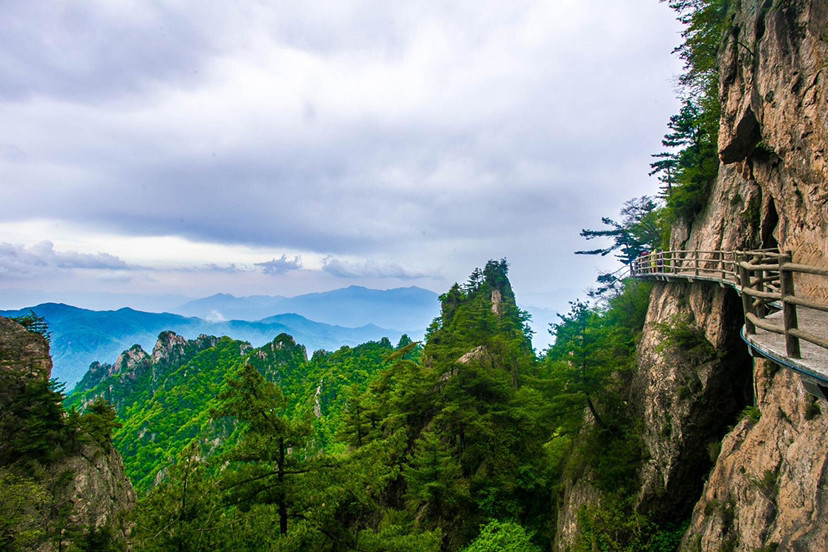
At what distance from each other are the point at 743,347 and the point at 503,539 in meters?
12.3

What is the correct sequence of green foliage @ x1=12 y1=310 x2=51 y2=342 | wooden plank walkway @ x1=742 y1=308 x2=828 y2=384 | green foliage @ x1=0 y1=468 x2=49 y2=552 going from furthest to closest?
1. green foliage @ x1=12 y1=310 x2=51 y2=342
2. green foliage @ x1=0 y1=468 x2=49 y2=552
3. wooden plank walkway @ x1=742 y1=308 x2=828 y2=384

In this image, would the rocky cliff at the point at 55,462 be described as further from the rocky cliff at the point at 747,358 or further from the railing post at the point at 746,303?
the railing post at the point at 746,303

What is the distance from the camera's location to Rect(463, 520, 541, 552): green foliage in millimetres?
15031

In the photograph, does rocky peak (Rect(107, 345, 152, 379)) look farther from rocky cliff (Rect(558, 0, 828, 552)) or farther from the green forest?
rocky cliff (Rect(558, 0, 828, 552))

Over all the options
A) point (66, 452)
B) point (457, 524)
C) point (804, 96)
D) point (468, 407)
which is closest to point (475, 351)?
point (468, 407)

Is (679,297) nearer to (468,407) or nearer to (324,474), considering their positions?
(468,407)

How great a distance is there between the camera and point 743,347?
12.5 metres

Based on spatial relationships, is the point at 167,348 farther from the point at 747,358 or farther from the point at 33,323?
the point at 747,358

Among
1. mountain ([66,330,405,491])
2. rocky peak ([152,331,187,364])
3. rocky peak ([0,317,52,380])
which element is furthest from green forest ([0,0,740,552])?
rocky peak ([152,331,187,364])

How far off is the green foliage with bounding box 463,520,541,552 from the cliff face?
17.9 ft

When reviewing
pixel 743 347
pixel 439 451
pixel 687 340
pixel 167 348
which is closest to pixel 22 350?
pixel 439 451

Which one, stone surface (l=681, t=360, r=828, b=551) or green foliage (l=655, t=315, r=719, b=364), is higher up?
green foliage (l=655, t=315, r=719, b=364)

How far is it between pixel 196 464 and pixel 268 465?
2437 mm

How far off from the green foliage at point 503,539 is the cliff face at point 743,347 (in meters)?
5.46
